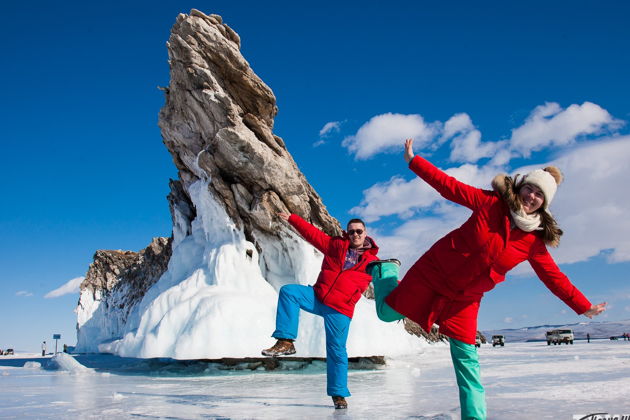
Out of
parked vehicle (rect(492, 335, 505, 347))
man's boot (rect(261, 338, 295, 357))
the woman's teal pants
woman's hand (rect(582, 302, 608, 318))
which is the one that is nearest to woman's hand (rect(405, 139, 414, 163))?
the woman's teal pants

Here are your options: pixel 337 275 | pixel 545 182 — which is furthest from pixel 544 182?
pixel 337 275

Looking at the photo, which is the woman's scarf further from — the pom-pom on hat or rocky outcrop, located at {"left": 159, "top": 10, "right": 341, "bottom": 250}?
rocky outcrop, located at {"left": 159, "top": 10, "right": 341, "bottom": 250}

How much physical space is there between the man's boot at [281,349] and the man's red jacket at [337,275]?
0.73 meters

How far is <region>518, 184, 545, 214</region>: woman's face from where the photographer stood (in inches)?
110

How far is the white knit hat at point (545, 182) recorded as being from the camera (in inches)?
109

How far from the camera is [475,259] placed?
2.82 metres

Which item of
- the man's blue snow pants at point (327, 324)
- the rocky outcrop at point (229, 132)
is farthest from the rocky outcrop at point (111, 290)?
the man's blue snow pants at point (327, 324)

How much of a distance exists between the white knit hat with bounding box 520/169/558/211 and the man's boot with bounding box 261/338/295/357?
2178mm

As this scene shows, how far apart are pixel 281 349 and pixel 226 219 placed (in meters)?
8.25

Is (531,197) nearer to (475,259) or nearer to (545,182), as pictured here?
(545,182)

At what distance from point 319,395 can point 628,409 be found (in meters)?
2.94

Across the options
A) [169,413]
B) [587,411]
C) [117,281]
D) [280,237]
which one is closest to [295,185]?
[280,237]

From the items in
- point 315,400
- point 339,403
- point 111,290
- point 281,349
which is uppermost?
point 111,290

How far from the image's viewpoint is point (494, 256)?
9.21ft
